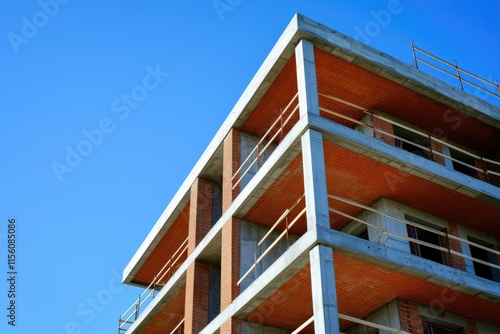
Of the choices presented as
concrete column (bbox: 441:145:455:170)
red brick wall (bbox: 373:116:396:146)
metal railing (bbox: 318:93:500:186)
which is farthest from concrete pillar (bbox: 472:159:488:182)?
red brick wall (bbox: 373:116:396:146)

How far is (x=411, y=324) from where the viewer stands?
52.5 ft

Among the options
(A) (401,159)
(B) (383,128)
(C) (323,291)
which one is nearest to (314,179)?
(C) (323,291)

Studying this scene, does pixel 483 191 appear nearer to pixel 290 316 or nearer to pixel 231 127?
pixel 290 316

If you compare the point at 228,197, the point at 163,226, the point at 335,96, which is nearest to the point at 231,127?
the point at 228,197

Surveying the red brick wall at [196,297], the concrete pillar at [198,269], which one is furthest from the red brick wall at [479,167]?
the red brick wall at [196,297]

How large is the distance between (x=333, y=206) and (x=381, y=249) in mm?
3685

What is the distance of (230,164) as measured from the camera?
20359 mm

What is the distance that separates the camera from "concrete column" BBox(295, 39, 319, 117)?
1644 centimetres

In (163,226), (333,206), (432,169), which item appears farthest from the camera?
(163,226)

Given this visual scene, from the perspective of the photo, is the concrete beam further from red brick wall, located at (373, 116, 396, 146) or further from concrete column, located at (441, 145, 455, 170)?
concrete column, located at (441, 145, 455, 170)

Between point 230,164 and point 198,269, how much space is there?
12.0 ft

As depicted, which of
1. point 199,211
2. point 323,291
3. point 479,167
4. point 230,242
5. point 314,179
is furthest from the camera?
point 199,211

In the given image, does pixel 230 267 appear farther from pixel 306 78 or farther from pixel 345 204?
pixel 306 78

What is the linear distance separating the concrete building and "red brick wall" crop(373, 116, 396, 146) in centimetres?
4
